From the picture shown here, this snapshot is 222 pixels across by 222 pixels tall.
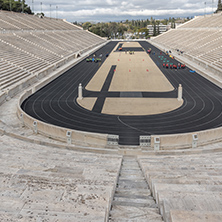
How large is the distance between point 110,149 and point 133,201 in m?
6.44

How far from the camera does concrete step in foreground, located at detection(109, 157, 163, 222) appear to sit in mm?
6070

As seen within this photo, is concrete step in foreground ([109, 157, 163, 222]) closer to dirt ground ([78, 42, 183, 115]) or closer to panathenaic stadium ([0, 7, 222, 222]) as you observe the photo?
panathenaic stadium ([0, 7, 222, 222])

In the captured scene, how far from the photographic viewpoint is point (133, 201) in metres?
7.12

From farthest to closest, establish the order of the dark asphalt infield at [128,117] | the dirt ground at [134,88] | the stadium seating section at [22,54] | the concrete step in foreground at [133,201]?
the stadium seating section at [22,54] → the dirt ground at [134,88] → the dark asphalt infield at [128,117] → the concrete step in foreground at [133,201]

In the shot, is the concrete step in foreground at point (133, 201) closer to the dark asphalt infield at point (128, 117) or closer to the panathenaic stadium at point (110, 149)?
the panathenaic stadium at point (110, 149)

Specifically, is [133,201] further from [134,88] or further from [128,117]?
[134,88]

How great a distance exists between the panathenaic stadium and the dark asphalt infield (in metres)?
0.07

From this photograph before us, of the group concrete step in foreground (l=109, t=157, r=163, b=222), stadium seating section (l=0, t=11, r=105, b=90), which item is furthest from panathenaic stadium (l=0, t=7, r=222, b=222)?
stadium seating section (l=0, t=11, r=105, b=90)

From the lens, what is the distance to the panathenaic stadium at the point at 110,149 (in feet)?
20.0

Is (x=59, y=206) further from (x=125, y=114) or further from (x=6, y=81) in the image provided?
(x=6, y=81)

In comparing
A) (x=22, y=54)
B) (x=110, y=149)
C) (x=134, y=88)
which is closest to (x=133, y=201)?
(x=110, y=149)

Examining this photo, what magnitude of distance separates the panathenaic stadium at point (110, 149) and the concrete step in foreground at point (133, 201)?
0.08 ft

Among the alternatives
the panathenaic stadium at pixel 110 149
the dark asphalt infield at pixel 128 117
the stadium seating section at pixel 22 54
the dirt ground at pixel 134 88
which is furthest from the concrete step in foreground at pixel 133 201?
the stadium seating section at pixel 22 54

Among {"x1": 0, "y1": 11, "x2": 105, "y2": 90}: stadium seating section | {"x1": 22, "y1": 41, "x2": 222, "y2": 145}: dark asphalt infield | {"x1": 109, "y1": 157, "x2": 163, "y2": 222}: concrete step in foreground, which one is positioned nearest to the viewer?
{"x1": 109, "y1": 157, "x2": 163, "y2": 222}: concrete step in foreground
